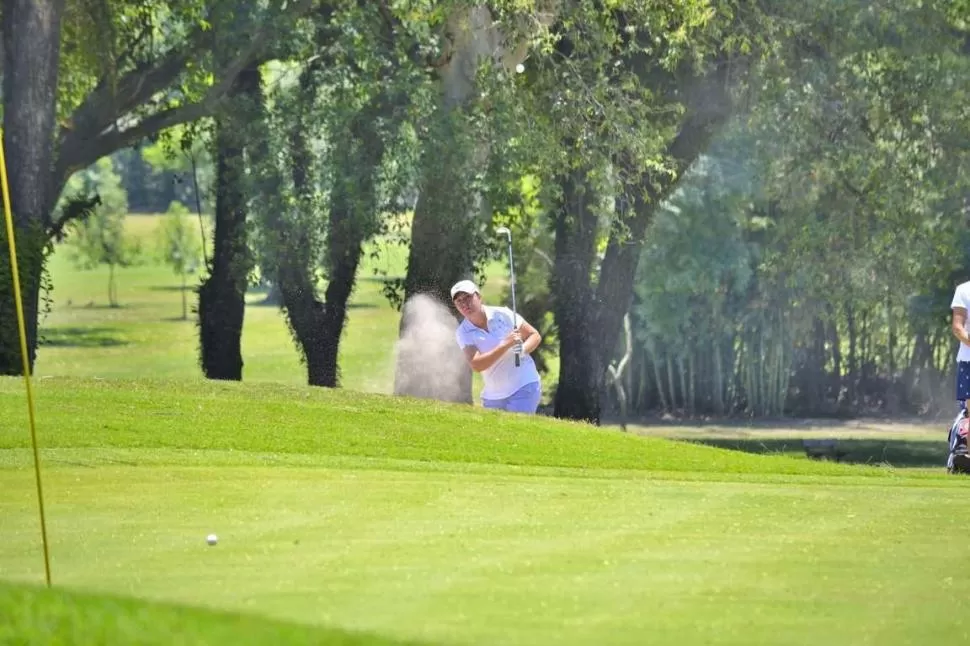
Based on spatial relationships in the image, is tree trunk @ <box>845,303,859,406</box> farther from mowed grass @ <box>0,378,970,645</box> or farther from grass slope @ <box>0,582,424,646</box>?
grass slope @ <box>0,582,424,646</box>

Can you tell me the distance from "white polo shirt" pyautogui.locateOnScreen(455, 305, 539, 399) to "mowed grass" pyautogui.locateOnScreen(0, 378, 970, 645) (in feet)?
3.85

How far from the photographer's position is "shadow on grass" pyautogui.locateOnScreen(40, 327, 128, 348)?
78000mm

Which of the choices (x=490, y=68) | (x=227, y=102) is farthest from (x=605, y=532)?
(x=227, y=102)

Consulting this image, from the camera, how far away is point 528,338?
59.7 feet

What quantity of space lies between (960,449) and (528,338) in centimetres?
394

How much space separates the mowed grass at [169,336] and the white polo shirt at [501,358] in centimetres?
3306

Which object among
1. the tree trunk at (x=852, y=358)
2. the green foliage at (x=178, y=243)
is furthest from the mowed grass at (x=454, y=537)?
the green foliage at (x=178, y=243)

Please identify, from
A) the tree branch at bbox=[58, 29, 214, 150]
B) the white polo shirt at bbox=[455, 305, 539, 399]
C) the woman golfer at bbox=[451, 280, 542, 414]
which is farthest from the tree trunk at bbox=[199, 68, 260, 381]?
the woman golfer at bbox=[451, 280, 542, 414]

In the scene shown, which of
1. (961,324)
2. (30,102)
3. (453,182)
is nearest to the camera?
(961,324)

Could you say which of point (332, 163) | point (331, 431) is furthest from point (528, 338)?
point (332, 163)

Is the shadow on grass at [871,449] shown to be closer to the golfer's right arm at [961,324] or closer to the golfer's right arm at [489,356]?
Result: the golfer's right arm at [961,324]

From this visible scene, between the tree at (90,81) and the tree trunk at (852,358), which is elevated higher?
the tree at (90,81)

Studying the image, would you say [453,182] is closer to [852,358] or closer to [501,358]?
[501,358]

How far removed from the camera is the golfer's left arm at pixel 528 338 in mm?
17953
